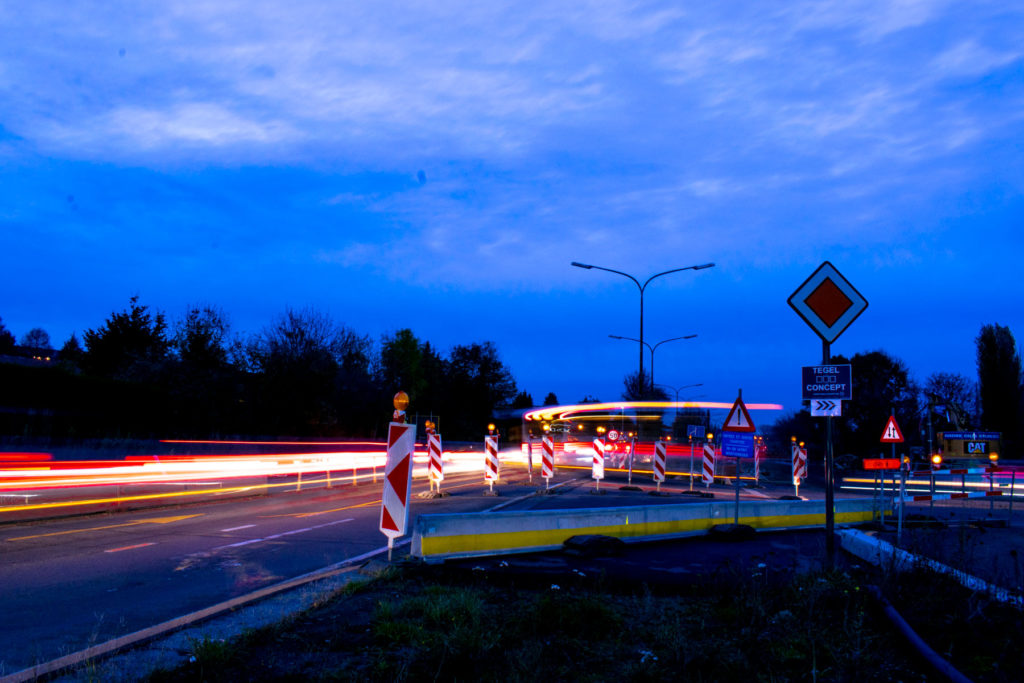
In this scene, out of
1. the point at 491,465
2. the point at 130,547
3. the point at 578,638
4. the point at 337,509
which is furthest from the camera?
the point at 491,465

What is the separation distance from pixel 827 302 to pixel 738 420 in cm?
549

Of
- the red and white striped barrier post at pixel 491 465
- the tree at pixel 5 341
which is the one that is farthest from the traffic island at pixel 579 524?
the tree at pixel 5 341

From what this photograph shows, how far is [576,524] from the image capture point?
39.9 ft

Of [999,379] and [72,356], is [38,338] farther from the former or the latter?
[999,379]

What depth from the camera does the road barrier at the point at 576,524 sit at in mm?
10305

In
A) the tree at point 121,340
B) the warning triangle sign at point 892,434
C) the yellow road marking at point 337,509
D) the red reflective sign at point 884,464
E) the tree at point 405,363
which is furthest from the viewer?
the tree at point 405,363

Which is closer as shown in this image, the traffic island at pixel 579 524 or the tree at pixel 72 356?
the traffic island at pixel 579 524

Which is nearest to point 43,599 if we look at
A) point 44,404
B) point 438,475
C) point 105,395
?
point 438,475

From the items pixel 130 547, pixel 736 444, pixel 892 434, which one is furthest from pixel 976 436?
pixel 130 547

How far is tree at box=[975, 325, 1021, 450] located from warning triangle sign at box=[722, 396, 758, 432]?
54237 mm

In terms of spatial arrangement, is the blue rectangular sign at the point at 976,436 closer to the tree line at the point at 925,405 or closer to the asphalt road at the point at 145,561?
the tree line at the point at 925,405

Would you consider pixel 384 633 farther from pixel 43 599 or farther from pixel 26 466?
pixel 26 466

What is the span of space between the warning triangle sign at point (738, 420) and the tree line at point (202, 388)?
27.4 m

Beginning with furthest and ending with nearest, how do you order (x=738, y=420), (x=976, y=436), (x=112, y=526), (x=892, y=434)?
(x=976, y=436) → (x=892, y=434) → (x=738, y=420) → (x=112, y=526)
